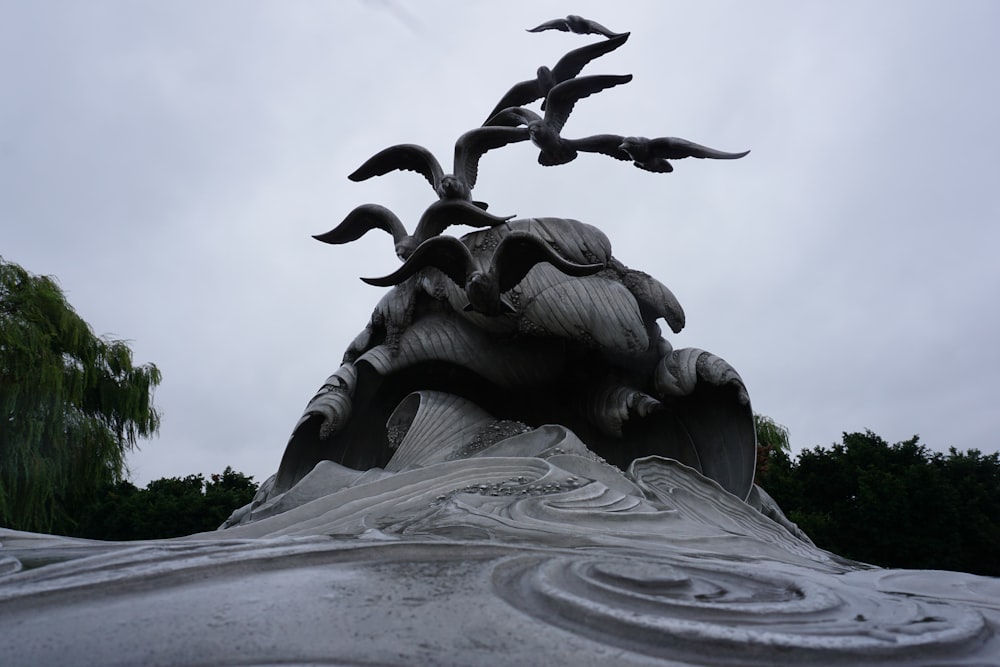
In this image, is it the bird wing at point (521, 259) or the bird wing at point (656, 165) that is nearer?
the bird wing at point (521, 259)

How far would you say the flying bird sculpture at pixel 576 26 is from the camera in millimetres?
5500

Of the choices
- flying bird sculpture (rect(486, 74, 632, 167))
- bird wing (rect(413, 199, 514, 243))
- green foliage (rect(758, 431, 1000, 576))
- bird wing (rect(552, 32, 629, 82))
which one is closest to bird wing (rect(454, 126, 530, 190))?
flying bird sculpture (rect(486, 74, 632, 167))

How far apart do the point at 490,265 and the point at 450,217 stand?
0.79 m

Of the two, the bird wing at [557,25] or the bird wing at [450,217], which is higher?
the bird wing at [557,25]

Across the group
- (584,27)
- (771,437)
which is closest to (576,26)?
(584,27)

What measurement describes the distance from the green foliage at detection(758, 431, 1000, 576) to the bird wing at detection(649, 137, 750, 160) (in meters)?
6.68

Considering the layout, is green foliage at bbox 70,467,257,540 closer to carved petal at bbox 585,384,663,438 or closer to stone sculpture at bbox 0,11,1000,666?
stone sculpture at bbox 0,11,1000,666

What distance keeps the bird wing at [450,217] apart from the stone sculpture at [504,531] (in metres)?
0.01

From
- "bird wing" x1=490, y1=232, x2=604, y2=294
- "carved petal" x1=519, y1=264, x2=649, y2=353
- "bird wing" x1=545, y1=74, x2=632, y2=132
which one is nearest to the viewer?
"bird wing" x1=490, y1=232, x2=604, y2=294

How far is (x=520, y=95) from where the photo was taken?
5340 millimetres

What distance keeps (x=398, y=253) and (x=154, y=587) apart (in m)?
3.15

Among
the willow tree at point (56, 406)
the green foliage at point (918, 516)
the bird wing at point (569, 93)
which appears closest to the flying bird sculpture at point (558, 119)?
the bird wing at point (569, 93)

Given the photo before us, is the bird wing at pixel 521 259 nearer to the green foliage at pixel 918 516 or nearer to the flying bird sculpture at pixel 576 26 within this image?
the flying bird sculpture at pixel 576 26

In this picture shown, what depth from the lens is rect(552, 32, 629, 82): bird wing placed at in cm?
502
